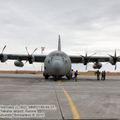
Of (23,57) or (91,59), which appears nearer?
(23,57)

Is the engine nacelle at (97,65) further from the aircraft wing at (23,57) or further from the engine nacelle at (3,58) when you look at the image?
the engine nacelle at (3,58)

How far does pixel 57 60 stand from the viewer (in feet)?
119

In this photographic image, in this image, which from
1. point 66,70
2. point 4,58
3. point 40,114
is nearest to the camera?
point 40,114

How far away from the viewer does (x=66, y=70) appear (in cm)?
3750

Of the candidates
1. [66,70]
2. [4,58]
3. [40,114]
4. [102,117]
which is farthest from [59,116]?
[4,58]

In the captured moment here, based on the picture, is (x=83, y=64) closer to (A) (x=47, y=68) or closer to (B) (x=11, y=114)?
(A) (x=47, y=68)

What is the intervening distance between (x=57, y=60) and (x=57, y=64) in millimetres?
878

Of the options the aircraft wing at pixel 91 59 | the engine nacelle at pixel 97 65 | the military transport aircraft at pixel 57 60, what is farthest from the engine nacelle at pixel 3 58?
the engine nacelle at pixel 97 65

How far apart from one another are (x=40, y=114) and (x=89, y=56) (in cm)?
3727

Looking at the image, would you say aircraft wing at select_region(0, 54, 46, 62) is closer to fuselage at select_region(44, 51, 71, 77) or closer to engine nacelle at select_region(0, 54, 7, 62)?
engine nacelle at select_region(0, 54, 7, 62)

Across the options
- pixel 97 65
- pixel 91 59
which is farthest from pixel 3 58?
pixel 97 65

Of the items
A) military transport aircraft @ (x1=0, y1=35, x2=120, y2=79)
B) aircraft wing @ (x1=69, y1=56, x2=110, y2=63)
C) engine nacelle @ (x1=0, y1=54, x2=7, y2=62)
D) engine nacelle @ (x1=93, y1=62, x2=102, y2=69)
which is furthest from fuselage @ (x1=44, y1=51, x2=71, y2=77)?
engine nacelle @ (x1=93, y1=62, x2=102, y2=69)

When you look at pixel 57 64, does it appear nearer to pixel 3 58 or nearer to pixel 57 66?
pixel 57 66

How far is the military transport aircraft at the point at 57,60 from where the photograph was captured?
3606cm
